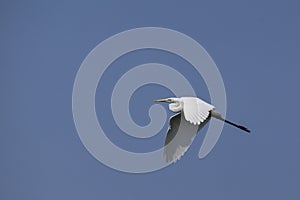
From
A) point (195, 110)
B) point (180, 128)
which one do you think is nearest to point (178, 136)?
point (180, 128)

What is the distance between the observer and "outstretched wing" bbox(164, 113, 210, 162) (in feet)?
6.31

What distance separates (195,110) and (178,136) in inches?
7.0

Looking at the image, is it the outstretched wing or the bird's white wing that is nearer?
the bird's white wing

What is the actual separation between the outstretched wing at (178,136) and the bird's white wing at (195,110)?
Answer: 87mm

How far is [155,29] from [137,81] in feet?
1.13

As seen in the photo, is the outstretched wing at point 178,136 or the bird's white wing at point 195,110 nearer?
the bird's white wing at point 195,110

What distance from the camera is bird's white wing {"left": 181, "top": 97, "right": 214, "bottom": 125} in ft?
5.79

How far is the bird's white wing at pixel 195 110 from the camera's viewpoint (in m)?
1.76

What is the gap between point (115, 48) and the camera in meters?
2.24

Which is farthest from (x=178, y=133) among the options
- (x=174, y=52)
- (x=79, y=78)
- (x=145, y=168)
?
(x=79, y=78)

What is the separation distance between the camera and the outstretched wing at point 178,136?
192cm

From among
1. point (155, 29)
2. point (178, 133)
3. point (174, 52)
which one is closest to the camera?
point (178, 133)

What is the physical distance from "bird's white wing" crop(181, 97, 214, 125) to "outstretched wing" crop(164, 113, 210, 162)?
9 cm

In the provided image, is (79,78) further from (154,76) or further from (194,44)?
(194,44)
